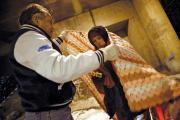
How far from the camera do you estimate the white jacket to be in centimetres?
193

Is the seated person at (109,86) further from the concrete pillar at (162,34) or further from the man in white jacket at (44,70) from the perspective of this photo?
the concrete pillar at (162,34)

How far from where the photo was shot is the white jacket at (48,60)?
193cm

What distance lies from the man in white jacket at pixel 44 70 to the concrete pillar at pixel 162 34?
12.9 ft

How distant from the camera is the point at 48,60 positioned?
1.93 meters

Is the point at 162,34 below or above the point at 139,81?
above

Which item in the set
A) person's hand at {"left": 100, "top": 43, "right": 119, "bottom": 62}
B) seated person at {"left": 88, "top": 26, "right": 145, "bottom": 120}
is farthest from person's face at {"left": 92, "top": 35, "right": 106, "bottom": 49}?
person's hand at {"left": 100, "top": 43, "right": 119, "bottom": 62}

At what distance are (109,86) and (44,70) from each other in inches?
83.1

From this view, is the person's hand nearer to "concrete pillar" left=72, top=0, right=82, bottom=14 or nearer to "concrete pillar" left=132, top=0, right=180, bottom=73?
"concrete pillar" left=132, top=0, right=180, bottom=73

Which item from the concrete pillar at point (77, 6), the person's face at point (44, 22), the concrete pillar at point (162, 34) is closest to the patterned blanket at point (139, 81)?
the person's face at point (44, 22)

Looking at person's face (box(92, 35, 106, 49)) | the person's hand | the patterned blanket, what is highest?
person's face (box(92, 35, 106, 49))

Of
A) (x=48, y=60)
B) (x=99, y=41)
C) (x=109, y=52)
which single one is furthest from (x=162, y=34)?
(x=48, y=60)

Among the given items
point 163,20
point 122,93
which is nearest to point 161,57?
point 163,20

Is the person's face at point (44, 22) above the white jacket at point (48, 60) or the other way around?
above

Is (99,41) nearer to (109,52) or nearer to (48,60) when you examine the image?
(109,52)
